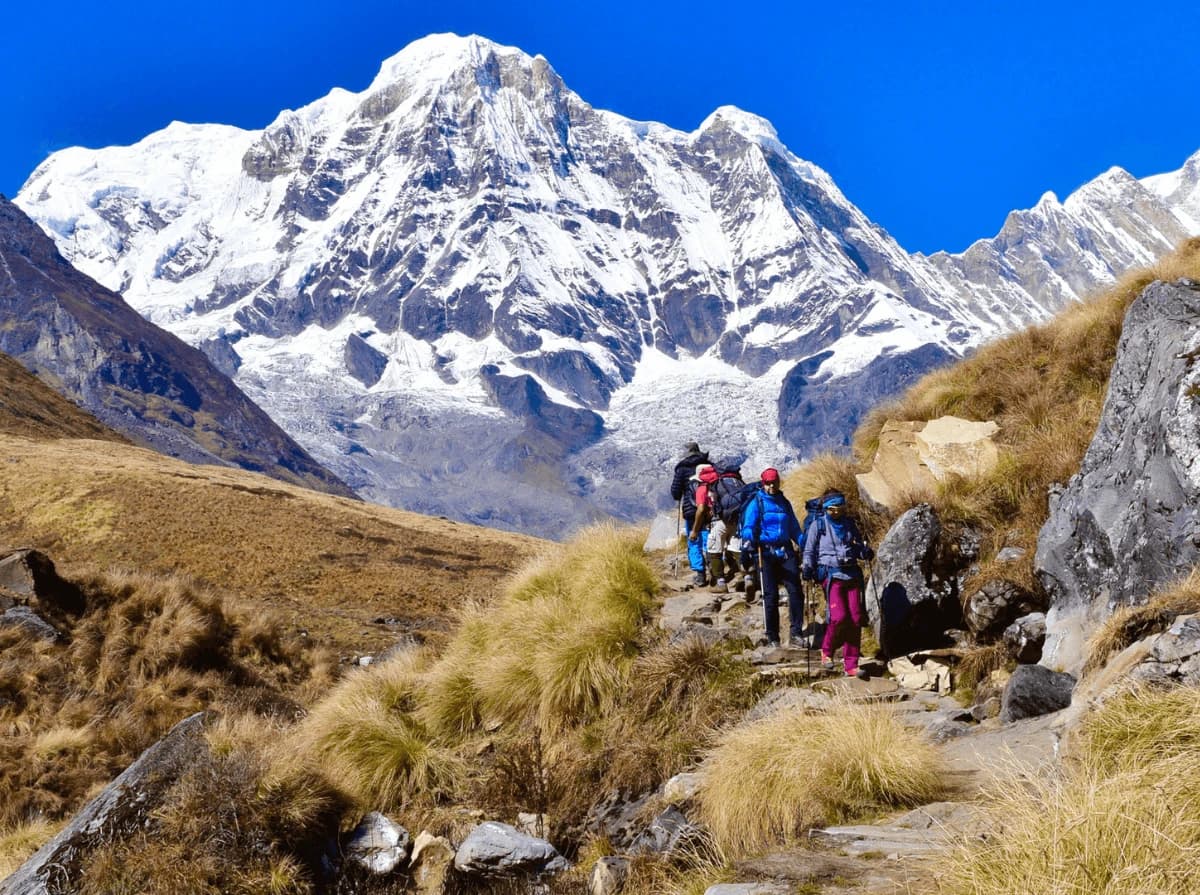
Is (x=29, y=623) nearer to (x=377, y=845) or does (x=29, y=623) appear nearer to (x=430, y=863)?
(x=377, y=845)

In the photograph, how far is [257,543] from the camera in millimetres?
26609

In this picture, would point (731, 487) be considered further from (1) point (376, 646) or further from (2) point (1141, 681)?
(1) point (376, 646)

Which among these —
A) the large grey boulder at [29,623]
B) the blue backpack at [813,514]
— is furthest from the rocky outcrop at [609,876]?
the large grey boulder at [29,623]

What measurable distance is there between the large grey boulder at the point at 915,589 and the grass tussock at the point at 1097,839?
14.9 feet

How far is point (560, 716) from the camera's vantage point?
29.8 feet

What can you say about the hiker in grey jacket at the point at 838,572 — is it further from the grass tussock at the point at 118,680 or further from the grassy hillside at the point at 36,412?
the grassy hillside at the point at 36,412

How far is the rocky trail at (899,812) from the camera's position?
14.5 ft

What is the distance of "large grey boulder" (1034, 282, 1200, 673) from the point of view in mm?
6594

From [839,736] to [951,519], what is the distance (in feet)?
14.7

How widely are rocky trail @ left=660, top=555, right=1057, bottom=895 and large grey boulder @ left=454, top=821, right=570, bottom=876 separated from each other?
217cm

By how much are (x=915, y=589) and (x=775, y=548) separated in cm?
158

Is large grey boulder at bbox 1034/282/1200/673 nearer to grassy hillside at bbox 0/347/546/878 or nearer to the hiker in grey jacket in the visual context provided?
the hiker in grey jacket

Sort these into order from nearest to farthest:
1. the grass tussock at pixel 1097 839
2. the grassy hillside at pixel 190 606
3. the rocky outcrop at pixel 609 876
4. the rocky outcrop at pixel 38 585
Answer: the grass tussock at pixel 1097 839, the rocky outcrop at pixel 609 876, the grassy hillside at pixel 190 606, the rocky outcrop at pixel 38 585

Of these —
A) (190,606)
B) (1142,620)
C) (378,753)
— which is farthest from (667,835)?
(190,606)
